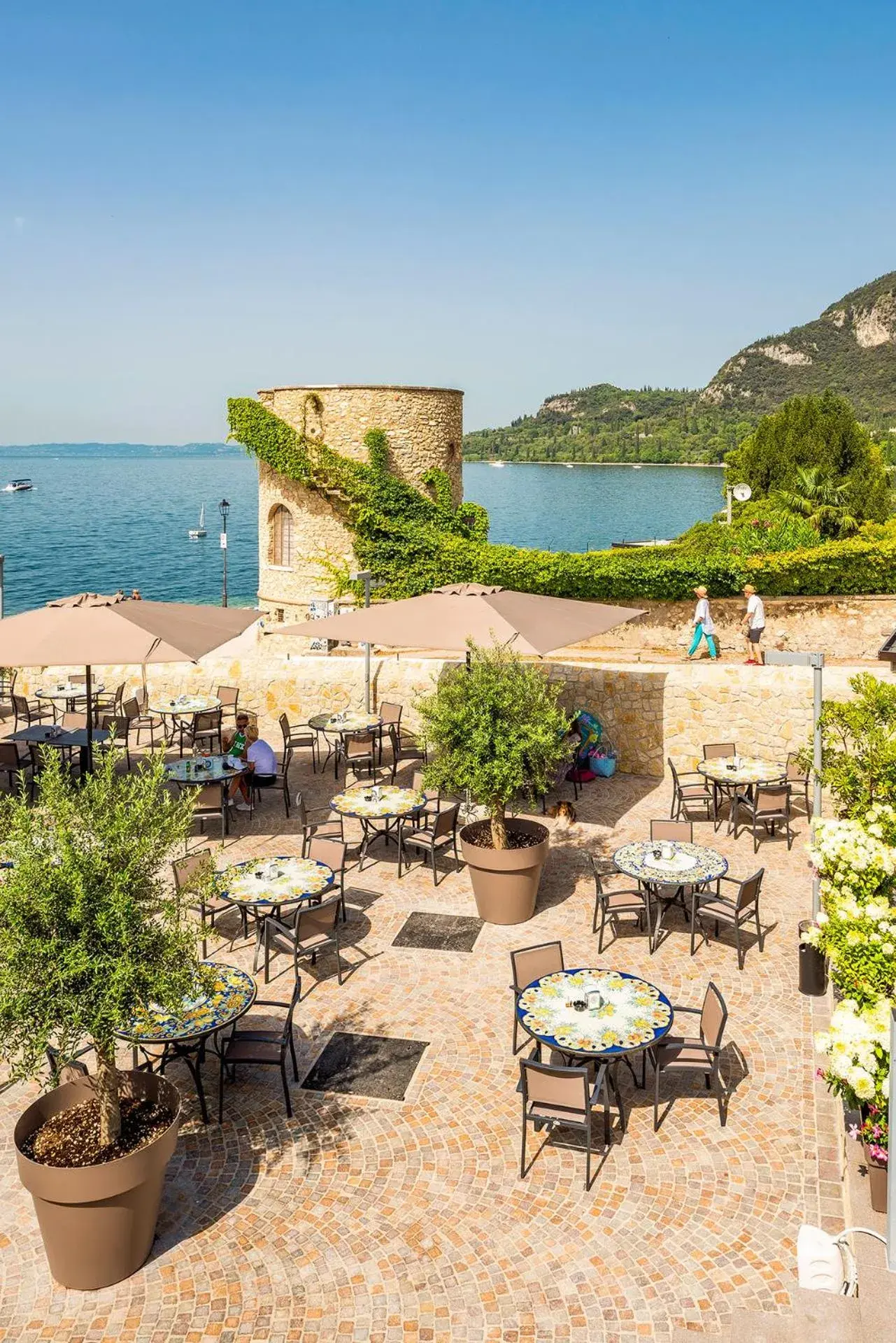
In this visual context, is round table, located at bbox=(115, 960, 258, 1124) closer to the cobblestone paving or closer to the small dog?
the cobblestone paving

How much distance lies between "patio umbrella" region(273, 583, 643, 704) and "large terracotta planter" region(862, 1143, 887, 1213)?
6.64 meters

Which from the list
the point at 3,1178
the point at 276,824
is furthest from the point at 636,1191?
the point at 276,824

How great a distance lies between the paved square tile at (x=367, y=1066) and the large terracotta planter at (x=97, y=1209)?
187 centimetres

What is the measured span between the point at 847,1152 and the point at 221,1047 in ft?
14.0

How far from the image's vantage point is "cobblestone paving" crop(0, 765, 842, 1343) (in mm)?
5234

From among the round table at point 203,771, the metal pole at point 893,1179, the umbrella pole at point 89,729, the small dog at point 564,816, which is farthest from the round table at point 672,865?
the umbrella pole at point 89,729

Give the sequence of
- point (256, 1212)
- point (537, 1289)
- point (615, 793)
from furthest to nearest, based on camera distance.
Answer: point (615, 793), point (256, 1212), point (537, 1289)

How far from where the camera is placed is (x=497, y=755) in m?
9.87

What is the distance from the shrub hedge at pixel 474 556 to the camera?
2344 cm

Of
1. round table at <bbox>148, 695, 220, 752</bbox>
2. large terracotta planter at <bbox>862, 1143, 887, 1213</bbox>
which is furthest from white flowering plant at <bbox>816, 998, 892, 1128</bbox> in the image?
round table at <bbox>148, 695, 220, 752</bbox>

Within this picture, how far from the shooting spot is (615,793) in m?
14.4

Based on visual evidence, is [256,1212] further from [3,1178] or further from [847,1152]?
[847,1152]

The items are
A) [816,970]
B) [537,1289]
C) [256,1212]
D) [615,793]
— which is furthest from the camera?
[615,793]

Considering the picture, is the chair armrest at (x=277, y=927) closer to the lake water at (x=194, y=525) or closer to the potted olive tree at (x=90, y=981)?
the potted olive tree at (x=90, y=981)
